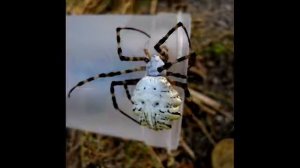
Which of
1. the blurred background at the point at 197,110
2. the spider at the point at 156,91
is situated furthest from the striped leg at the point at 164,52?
the blurred background at the point at 197,110

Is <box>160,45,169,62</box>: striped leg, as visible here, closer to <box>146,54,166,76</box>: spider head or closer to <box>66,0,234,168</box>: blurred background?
<box>146,54,166,76</box>: spider head

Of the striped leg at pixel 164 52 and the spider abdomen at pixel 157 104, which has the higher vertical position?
the striped leg at pixel 164 52

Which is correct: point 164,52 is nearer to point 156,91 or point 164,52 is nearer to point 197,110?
point 156,91

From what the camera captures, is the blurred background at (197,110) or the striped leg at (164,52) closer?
the striped leg at (164,52)

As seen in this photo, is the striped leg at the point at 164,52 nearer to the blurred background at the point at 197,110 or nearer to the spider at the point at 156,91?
the spider at the point at 156,91

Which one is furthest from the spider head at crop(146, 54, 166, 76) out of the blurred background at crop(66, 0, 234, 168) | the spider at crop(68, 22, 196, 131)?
the blurred background at crop(66, 0, 234, 168)

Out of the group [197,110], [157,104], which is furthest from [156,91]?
[197,110]

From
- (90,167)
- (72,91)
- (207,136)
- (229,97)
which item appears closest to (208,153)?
(207,136)
